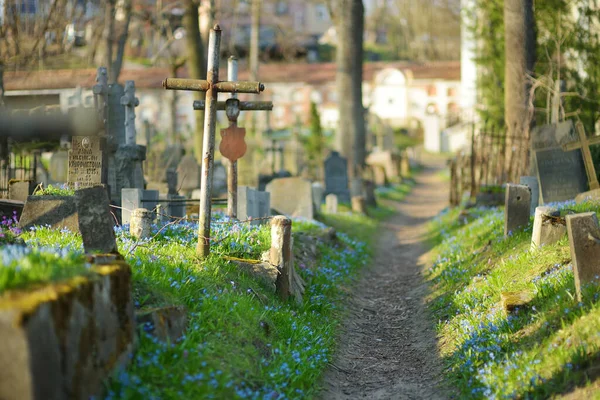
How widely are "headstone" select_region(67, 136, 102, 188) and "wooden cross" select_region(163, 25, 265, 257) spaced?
2.37m

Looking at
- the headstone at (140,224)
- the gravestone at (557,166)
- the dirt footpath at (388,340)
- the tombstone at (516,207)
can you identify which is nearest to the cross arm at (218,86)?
the headstone at (140,224)

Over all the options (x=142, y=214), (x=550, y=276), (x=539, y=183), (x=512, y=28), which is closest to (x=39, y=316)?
(x=142, y=214)

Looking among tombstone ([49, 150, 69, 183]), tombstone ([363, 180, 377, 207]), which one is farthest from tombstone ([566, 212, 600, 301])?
tombstone ([363, 180, 377, 207])

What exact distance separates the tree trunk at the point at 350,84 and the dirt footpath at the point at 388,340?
953 cm

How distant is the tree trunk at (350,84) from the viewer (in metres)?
25.3

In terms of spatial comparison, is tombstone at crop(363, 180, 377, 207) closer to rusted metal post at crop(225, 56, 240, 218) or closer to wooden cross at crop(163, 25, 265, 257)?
rusted metal post at crop(225, 56, 240, 218)

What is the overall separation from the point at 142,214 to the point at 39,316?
15.0ft

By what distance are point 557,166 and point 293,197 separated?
5489mm

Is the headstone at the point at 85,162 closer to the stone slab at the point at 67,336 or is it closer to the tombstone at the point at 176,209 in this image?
the tombstone at the point at 176,209

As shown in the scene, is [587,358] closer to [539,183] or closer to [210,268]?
[210,268]

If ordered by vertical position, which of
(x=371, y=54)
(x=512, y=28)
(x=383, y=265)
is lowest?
(x=383, y=265)

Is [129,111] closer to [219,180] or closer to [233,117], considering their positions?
[233,117]

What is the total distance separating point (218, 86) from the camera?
30.8 ft

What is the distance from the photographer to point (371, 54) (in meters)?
81.1
